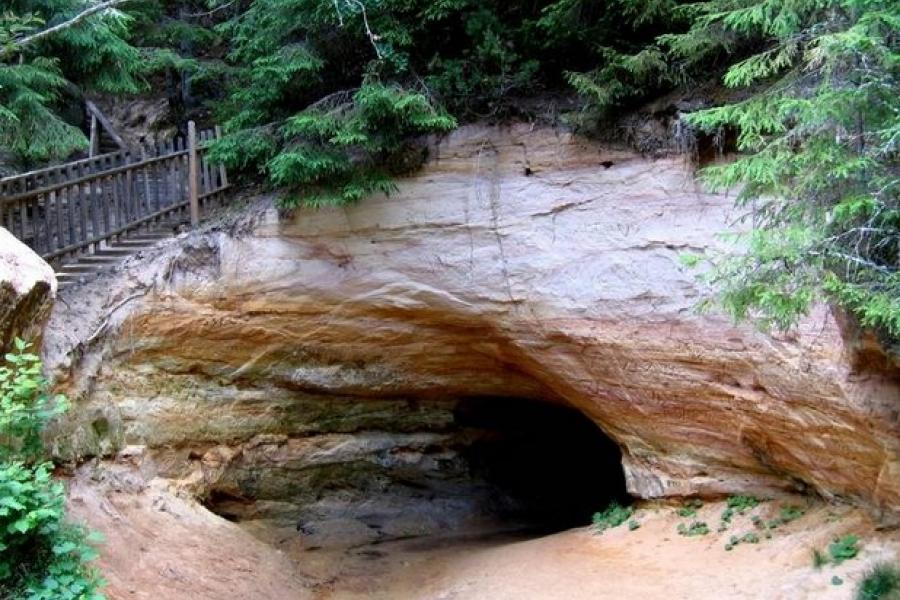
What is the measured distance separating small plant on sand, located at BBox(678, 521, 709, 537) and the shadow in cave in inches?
134

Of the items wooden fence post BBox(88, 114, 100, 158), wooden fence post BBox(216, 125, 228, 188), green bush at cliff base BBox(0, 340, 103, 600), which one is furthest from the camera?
wooden fence post BBox(88, 114, 100, 158)

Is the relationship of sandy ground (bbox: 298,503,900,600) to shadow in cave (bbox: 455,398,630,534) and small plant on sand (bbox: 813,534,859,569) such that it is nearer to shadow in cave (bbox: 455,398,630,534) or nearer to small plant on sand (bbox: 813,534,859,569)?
small plant on sand (bbox: 813,534,859,569)

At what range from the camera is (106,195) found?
9305 mm

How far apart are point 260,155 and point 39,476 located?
482cm

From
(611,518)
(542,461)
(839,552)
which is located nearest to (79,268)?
(611,518)

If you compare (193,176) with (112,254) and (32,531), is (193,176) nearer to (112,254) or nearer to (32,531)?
(112,254)

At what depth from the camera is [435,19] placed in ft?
30.5

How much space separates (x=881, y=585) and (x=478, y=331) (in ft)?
16.7

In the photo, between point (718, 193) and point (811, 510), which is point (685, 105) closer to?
point (718, 193)

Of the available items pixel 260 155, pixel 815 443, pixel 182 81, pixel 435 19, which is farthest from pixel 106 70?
pixel 815 443

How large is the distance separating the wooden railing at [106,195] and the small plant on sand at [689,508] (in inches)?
258

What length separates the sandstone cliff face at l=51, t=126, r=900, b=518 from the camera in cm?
799

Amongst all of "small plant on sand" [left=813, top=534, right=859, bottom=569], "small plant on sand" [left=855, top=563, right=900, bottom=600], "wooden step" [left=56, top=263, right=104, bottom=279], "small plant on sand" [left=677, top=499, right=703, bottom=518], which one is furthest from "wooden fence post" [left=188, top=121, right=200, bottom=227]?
"small plant on sand" [left=855, top=563, right=900, bottom=600]

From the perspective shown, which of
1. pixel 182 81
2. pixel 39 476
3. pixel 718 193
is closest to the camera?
pixel 39 476
